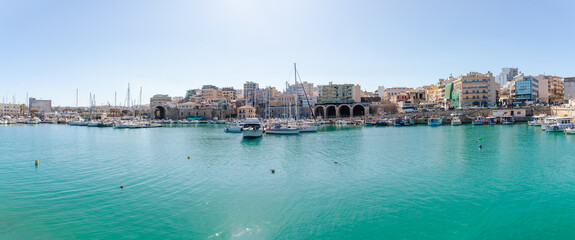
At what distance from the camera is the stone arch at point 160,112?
426 ft

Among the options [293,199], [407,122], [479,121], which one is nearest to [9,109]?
[407,122]

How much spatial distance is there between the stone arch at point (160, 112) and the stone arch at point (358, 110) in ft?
252

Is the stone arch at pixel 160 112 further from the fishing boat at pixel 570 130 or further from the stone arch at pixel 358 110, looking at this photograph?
the fishing boat at pixel 570 130

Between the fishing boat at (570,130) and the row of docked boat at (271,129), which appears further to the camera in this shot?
the row of docked boat at (271,129)

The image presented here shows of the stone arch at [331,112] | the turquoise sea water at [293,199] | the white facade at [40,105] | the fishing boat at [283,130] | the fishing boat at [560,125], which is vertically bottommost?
the turquoise sea water at [293,199]

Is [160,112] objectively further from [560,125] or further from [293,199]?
[293,199]

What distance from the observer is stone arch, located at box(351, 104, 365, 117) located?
351 ft

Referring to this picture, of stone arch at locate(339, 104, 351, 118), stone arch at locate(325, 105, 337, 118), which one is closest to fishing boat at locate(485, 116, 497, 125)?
→ stone arch at locate(339, 104, 351, 118)

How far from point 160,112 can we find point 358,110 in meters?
84.2

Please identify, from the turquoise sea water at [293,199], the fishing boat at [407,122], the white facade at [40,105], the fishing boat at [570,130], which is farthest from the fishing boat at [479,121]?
the white facade at [40,105]

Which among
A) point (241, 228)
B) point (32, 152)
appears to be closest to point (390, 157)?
point (241, 228)

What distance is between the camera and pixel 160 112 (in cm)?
13325

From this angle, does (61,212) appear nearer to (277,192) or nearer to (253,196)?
(253,196)

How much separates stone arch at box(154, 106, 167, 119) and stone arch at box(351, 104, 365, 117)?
7691 cm
